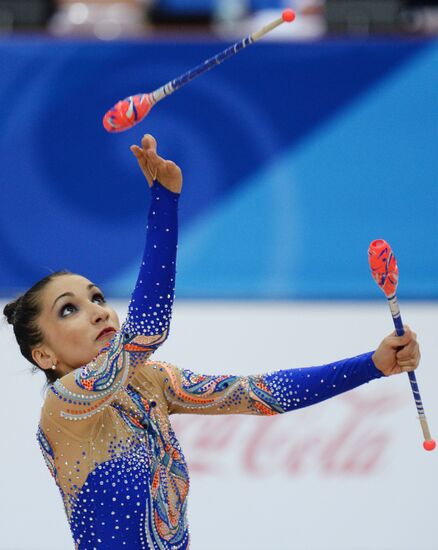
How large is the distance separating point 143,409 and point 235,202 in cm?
186

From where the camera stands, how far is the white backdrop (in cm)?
387

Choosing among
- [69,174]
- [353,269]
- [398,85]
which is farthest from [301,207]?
[69,174]

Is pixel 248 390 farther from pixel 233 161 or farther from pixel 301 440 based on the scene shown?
pixel 233 161

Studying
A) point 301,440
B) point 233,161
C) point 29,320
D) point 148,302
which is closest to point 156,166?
point 148,302

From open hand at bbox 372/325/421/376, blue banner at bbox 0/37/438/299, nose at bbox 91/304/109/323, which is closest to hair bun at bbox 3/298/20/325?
nose at bbox 91/304/109/323

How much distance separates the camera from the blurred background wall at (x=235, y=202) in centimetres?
394

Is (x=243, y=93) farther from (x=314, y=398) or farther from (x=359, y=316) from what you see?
(x=314, y=398)

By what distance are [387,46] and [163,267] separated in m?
2.36

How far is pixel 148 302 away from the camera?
2068mm

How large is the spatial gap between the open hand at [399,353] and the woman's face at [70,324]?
0.59 metres

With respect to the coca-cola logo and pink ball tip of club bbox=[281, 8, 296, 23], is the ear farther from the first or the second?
the coca-cola logo

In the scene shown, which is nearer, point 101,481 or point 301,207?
point 101,481

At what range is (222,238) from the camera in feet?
13.6

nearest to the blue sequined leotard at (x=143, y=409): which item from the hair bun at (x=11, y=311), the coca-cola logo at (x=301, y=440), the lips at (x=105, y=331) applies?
the lips at (x=105, y=331)
